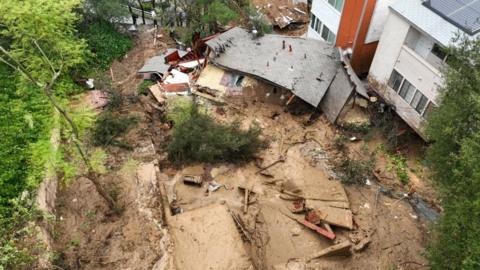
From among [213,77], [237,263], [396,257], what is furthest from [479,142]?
[213,77]

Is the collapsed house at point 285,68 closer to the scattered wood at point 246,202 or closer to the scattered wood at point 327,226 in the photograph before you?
the scattered wood at point 246,202

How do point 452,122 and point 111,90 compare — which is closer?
point 452,122

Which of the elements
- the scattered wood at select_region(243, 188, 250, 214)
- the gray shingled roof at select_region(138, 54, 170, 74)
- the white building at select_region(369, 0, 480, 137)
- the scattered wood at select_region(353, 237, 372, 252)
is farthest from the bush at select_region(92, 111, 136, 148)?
the white building at select_region(369, 0, 480, 137)

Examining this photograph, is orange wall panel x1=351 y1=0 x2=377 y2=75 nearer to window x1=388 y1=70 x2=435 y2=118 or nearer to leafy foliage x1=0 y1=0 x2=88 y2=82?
window x1=388 y1=70 x2=435 y2=118

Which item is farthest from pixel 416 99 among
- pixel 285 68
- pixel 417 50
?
pixel 285 68

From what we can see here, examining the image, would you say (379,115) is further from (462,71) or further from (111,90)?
(111,90)

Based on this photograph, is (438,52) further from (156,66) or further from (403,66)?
(156,66)

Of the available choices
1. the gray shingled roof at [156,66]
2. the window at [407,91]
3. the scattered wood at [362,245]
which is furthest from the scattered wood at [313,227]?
the gray shingled roof at [156,66]
